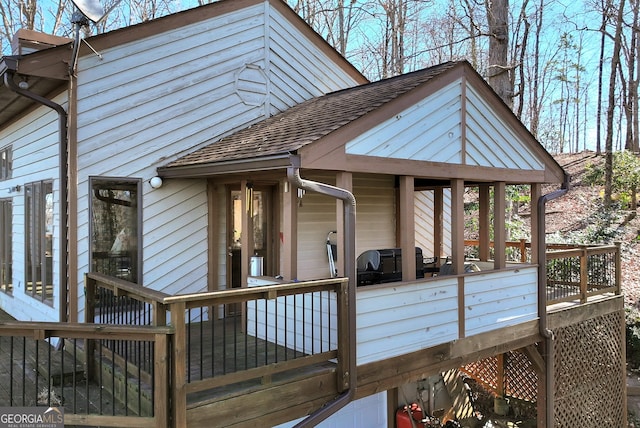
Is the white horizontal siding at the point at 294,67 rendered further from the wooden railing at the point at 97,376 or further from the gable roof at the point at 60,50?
the wooden railing at the point at 97,376

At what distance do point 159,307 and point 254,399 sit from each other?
3.82 feet

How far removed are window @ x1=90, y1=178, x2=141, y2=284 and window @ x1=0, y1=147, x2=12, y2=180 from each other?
9.88 ft

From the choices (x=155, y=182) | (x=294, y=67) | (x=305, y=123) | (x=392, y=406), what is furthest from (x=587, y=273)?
(x=155, y=182)

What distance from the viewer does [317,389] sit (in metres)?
4.29

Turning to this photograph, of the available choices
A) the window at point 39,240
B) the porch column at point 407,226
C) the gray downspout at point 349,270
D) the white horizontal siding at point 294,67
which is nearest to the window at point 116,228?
the window at point 39,240

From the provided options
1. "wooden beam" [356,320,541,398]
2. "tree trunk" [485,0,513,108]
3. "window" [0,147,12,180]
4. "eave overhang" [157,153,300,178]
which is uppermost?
"tree trunk" [485,0,513,108]

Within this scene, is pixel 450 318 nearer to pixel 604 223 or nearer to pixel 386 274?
pixel 386 274

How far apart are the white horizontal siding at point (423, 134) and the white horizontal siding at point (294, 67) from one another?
271 cm

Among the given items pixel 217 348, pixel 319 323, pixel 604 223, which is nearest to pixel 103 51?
pixel 217 348

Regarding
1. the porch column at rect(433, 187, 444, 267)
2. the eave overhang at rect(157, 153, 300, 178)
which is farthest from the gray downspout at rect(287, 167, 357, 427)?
the porch column at rect(433, 187, 444, 267)

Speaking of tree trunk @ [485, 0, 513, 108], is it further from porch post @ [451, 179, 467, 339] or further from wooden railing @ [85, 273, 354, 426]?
wooden railing @ [85, 273, 354, 426]

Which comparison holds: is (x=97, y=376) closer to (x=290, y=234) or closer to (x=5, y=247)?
(x=290, y=234)

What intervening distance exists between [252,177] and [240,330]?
1.92 meters

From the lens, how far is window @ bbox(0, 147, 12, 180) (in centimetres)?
760
